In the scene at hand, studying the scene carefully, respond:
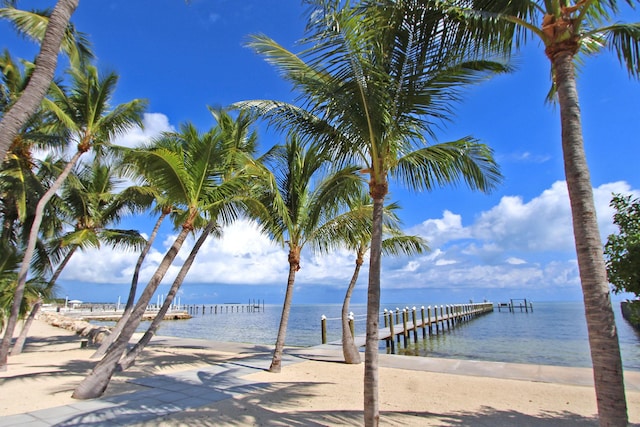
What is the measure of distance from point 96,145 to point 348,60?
10.0 metres

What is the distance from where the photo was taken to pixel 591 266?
318 cm

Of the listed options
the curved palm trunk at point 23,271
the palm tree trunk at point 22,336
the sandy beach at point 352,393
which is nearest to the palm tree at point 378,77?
the sandy beach at point 352,393

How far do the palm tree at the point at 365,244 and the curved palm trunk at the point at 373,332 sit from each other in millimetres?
3787

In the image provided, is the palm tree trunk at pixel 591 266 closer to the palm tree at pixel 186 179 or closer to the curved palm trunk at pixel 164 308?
the palm tree at pixel 186 179

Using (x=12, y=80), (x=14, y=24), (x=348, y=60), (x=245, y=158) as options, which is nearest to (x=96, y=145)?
(x=12, y=80)

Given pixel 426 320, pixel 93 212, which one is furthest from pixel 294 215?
pixel 426 320

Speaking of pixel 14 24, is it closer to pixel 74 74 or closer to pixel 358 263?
pixel 74 74

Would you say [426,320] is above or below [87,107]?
below

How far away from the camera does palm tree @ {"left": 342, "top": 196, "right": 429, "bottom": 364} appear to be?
33.6ft

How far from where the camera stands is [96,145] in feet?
37.7

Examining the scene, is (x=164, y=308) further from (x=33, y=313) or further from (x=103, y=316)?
(x=103, y=316)

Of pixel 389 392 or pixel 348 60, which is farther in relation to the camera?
pixel 389 392

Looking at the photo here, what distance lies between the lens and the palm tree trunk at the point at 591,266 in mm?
2953

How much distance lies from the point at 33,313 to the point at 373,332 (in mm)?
14687
